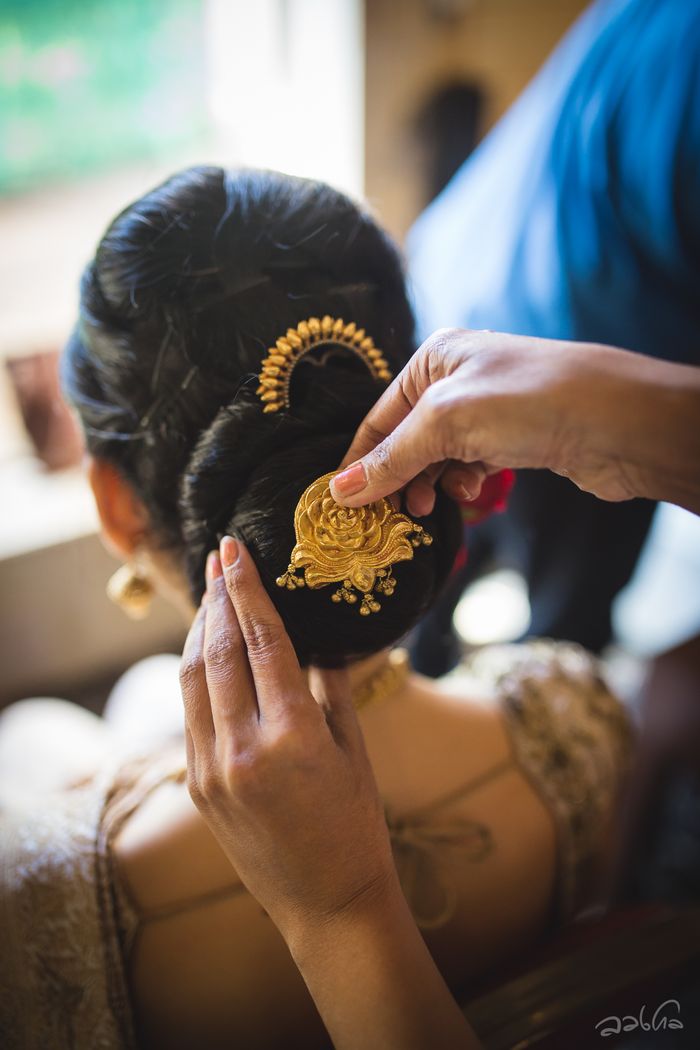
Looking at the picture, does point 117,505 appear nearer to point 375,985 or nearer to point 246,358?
point 246,358

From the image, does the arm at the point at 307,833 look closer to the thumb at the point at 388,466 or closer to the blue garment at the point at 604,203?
the thumb at the point at 388,466

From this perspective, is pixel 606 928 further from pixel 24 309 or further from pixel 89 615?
pixel 24 309

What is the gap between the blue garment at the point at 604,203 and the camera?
1.01m

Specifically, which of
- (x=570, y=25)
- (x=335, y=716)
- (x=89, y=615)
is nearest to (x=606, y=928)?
(x=335, y=716)

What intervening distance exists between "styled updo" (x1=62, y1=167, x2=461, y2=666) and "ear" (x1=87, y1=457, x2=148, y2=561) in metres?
0.06

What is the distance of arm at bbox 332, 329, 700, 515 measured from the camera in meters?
0.51

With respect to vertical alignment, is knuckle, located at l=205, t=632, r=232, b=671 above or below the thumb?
below

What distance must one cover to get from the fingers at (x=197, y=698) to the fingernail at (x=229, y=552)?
69mm

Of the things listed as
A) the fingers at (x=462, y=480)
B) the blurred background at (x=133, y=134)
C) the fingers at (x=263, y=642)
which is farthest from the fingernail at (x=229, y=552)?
the blurred background at (x=133, y=134)

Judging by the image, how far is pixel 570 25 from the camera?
74.5 inches

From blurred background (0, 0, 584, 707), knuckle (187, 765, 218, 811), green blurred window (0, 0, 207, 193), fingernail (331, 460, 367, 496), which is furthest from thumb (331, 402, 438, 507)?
green blurred window (0, 0, 207, 193)

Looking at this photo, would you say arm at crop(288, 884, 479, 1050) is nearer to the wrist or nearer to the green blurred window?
the wrist

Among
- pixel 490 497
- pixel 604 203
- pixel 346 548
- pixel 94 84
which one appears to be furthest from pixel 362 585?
pixel 94 84

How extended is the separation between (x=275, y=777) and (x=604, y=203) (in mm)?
1010
